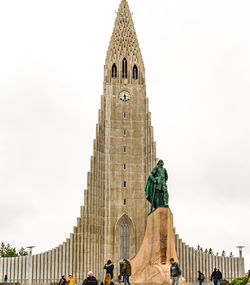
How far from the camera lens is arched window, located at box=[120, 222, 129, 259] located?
50812mm

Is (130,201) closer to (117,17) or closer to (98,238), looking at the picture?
(98,238)

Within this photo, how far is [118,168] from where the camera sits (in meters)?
52.4

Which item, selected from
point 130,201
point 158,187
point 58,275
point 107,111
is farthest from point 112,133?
point 158,187

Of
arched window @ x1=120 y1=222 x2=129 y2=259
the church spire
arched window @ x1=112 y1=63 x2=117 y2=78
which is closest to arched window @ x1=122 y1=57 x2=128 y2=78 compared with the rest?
the church spire

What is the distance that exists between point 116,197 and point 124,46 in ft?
52.5

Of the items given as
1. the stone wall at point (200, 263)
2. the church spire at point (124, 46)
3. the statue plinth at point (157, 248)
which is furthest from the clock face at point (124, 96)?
the statue plinth at point (157, 248)

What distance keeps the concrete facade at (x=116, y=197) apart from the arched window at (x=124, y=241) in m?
0.09

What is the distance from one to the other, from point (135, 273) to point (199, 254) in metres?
24.6

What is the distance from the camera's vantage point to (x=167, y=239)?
26.8 meters

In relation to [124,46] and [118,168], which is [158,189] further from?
[124,46]

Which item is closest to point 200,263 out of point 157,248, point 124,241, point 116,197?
point 124,241

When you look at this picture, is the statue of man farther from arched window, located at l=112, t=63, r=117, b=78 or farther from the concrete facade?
arched window, located at l=112, t=63, r=117, b=78

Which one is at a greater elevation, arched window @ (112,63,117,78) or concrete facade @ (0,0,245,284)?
arched window @ (112,63,117,78)

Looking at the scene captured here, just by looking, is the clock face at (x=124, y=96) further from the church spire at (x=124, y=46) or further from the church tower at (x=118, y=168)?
the church spire at (x=124, y=46)
